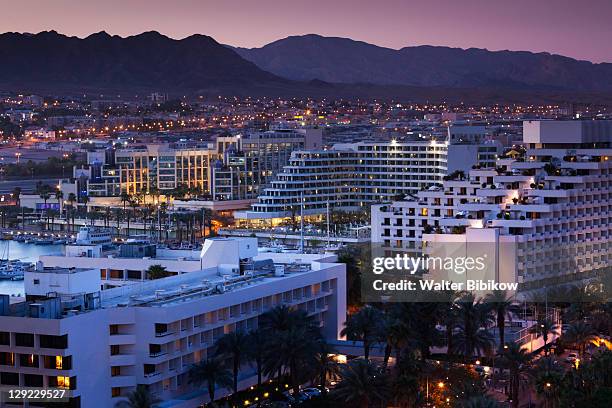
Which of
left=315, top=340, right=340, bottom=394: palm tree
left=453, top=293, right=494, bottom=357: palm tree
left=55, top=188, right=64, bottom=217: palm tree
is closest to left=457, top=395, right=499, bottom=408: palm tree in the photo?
left=315, top=340, right=340, bottom=394: palm tree

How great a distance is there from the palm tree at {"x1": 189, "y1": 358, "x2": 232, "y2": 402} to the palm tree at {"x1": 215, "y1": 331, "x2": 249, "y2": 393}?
0.38m

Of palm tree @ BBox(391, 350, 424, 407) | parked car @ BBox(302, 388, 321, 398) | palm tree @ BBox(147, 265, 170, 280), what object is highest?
palm tree @ BBox(147, 265, 170, 280)

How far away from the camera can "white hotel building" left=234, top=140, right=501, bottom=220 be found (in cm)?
6078

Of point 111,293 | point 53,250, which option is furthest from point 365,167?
point 111,293

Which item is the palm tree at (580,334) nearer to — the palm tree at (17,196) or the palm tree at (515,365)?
the palm tree at (515,365)

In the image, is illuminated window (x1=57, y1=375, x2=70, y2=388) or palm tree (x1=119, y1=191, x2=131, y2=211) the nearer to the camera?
illuminated window (x1=57, y1=375, x2=70, y2=388)

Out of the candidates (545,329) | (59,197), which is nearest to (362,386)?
(545,329)

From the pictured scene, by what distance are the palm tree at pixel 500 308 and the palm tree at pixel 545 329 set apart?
63cm

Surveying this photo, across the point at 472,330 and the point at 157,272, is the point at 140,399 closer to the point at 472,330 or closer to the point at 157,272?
the point at 472,330

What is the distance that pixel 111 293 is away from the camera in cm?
2591

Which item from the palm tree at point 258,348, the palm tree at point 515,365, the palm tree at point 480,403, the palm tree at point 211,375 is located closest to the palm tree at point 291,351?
the palm tree at point 258,348

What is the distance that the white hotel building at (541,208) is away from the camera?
112ft

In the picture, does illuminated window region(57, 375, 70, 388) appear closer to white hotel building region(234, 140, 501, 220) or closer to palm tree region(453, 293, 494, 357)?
palm tree region(453, 293, 494, 357)

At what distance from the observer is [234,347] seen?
80.1 ft
